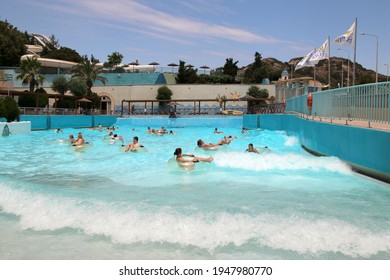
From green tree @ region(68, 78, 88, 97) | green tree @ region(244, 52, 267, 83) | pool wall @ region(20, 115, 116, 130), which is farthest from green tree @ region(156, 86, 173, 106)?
green tree @ region(244, 52, 267, 83)

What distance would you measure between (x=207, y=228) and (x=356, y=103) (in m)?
6.83

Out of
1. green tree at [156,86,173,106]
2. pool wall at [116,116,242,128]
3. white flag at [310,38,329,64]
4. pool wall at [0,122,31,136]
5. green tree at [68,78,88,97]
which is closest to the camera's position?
white flag at [310,38,329,64]

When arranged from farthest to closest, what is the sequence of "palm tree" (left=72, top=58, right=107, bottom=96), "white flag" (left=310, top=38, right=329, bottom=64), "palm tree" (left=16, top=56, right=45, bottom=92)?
"palm tree" (left=72, top=58, right=107, bottom=96)
"palm tree" (left=16, top=56, right=45, bottom=92)
"white flag" (left=310, top=38, right=329, bottom=64)

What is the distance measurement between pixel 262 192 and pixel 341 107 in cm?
494

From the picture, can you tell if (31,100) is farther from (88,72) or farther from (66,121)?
(88,72)

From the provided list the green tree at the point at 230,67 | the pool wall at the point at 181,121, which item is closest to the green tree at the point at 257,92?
the pool wall at the point at 181,121

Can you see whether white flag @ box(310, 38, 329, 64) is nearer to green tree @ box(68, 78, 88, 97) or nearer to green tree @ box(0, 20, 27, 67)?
green tree @ box(68, 78, 88, 97)

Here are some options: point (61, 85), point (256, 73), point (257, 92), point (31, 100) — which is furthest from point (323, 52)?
point (256, 73)

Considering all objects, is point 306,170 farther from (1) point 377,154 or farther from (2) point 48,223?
(2) point 48,223

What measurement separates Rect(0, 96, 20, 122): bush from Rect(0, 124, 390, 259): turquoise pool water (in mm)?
14965

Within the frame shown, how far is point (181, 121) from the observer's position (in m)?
44.6

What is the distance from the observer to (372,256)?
4.97m

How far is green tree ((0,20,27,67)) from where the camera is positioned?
62844mm

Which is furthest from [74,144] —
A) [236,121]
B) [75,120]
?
[236,121]
